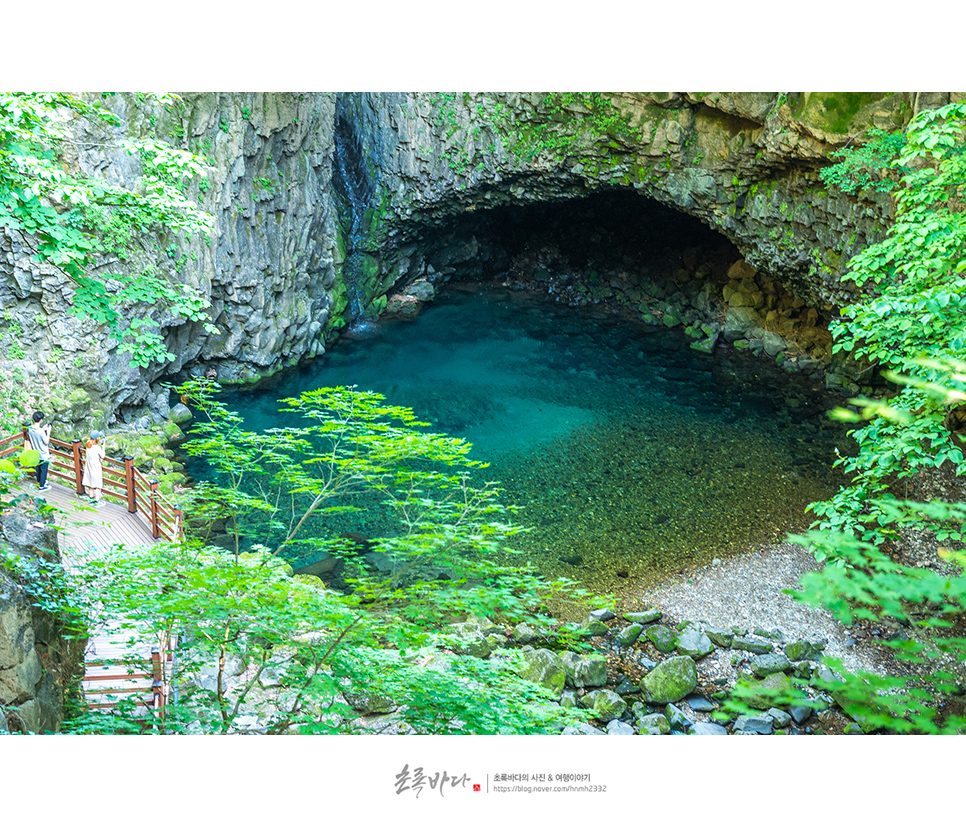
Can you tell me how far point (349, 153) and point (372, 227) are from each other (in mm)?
1182

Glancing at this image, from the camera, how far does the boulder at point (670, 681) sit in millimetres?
4078

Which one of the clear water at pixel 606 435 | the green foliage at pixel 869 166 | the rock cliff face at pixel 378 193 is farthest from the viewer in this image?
the rock cliff face at pixel 378 193

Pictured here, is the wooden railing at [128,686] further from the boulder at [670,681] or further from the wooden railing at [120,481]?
the boulder at [670,681]

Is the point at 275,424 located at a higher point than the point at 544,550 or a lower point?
higher

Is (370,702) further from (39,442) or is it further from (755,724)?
(39,442)

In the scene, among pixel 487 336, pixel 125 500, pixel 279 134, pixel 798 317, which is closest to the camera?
pixel 125 500

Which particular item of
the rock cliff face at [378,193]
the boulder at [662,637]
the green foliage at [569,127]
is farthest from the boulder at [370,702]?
the green foliage at [569,127]

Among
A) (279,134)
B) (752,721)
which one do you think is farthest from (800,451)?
(279,134)

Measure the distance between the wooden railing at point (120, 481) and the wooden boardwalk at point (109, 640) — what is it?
7 centimetres

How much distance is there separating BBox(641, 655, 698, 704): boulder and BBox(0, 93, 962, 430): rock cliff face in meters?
3.67

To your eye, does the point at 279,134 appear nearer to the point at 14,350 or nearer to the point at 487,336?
the point at 487,336

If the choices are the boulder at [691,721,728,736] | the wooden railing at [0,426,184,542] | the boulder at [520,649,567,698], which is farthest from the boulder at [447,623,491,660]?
the wooden railing at [0,426,184,542]

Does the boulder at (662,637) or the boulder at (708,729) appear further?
the boulder at (662,637)
